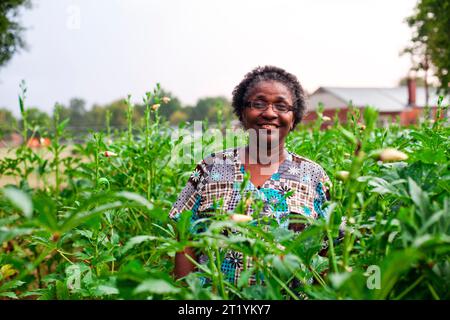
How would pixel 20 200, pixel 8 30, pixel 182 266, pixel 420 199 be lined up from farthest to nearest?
1. pixel 8 30
2. pixel 182 266
3. pixel 420 199
4. pixel 20 200

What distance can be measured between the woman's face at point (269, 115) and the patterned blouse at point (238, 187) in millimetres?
135

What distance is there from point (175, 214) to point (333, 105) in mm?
35593

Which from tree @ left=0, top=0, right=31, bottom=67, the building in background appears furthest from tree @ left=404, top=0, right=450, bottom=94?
tree @ left=0, top=0, right=31, bottom=67

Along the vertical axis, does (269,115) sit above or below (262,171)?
above

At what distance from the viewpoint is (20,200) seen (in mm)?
631

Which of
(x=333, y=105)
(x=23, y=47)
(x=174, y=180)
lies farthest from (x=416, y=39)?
(x=174, y=180)

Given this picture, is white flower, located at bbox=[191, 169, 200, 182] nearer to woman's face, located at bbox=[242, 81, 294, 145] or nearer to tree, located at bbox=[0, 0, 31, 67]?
woman's face, located at bbox=[242, 81, 294, 145]

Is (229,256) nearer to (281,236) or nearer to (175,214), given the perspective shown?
(175,214)

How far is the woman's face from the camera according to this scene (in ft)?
6.13

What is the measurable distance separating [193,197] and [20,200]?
127cm

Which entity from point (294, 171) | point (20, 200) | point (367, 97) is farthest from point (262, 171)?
point (367, 97)

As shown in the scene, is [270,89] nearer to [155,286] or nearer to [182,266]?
[182,266]

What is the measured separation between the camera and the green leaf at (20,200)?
62 cm
